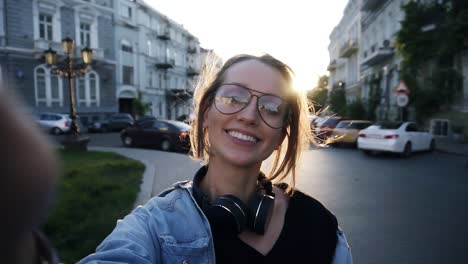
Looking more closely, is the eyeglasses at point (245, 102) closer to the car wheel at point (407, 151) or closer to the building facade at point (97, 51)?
the car wheel at point (407, 151)

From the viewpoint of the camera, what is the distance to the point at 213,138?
1631 mm

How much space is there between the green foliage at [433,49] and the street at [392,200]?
640cm

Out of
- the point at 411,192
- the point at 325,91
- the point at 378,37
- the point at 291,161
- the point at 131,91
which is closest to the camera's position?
the point at 291,161

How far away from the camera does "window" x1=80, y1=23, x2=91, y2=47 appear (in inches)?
1205

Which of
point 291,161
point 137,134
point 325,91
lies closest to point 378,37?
point 137,134

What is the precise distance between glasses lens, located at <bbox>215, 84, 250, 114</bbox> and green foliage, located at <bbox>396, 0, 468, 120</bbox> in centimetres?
1848

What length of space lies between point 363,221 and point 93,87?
103 feet

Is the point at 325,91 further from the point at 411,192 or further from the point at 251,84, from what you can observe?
the point at 251,84

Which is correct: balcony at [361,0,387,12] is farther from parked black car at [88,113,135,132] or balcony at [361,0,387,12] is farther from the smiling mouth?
the smiling mouth

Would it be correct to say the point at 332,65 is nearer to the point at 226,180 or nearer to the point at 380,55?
the point at 380,55

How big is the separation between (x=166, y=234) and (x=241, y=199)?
19.7 inches

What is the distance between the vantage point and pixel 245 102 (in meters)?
1.59

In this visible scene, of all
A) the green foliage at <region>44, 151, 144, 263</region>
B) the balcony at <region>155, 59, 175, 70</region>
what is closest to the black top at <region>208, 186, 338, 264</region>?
the green foliage at <region>44, 151, 144, 263</region>

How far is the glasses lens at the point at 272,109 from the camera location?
5.23ft
